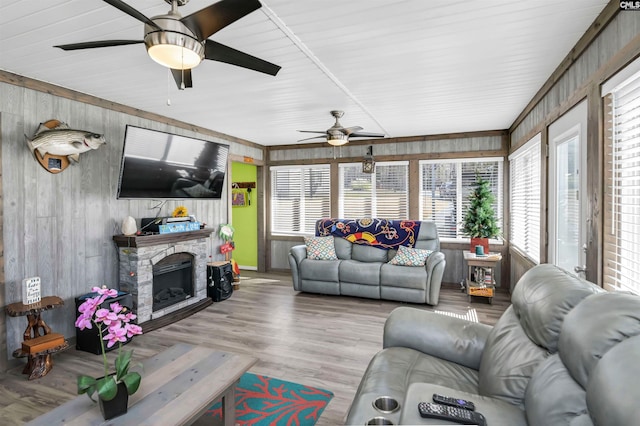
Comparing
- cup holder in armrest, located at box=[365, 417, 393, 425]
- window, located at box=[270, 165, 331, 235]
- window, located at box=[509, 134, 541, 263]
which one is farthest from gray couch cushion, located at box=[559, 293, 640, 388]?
window, located at box=[270, 165, 331, 235]

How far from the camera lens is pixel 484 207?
16.8 feet

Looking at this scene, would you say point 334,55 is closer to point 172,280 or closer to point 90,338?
point 90,338

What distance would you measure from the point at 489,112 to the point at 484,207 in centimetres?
136

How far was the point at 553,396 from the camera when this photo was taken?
1249mm

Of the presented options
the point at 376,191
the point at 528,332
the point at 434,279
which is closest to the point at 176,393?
the point at 528,332

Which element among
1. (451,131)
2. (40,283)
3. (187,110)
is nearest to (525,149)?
(451,131)

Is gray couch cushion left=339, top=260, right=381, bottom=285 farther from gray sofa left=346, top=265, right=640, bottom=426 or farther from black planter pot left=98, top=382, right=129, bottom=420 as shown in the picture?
black planter pot left=98, top=382, right=129, bottom=420

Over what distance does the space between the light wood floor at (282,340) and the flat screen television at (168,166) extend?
1.64 m

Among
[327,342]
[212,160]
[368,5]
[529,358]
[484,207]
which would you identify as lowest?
[327,342]

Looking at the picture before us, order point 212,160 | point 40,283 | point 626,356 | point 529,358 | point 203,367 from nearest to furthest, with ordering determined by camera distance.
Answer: point 626,356, point 529,358, point 203,367, point 40,283, point 212,160

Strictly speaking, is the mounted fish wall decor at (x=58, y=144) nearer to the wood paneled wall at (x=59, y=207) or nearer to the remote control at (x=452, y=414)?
the wood paneled wall at (x=59, y=207)

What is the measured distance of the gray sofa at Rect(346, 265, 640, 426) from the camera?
105 centimetres

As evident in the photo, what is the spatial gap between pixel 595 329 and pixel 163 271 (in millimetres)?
4462

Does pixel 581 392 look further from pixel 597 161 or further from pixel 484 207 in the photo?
pixel 484 207
